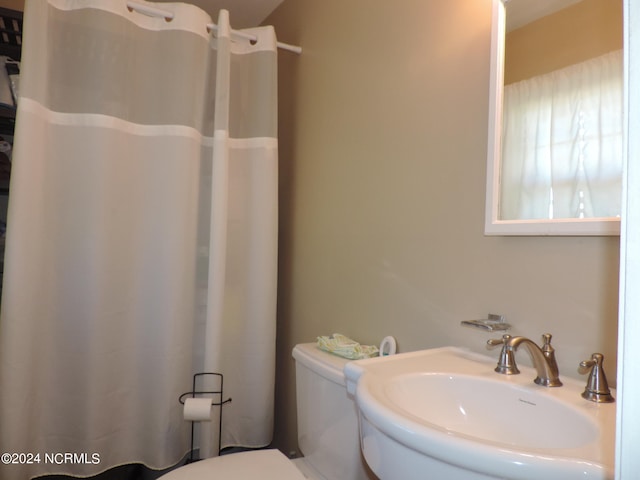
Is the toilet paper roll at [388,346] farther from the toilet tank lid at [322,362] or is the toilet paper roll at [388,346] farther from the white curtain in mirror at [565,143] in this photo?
the white curtain in mirror at [565,143]

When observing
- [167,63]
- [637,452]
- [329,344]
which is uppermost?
[167,63]

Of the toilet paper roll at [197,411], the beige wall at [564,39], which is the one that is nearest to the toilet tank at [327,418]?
the toilet paper roll at [197,411]

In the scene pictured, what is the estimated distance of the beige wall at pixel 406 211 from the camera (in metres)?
0.91

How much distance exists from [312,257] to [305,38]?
103 cm

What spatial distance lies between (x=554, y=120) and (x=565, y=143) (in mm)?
63

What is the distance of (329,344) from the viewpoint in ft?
4.39

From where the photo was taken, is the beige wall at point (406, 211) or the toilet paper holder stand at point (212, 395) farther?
the toilet paper holder stand at point (212, 395)

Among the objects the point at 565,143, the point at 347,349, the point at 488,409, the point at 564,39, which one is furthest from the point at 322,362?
the point at 564,39

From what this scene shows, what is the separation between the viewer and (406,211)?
130 cm

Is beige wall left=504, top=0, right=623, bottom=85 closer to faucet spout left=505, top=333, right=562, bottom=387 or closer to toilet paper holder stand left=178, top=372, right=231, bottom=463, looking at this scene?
faucet spout left=505, top=333, right=562, bottom=387

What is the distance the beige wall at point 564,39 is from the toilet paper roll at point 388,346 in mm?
786

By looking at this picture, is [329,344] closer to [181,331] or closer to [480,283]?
[480,283]

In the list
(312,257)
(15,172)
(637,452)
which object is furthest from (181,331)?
(637,452)

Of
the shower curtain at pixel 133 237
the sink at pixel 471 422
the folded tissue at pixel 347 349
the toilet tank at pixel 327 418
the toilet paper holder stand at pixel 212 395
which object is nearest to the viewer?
the sink at pixel 471 422
